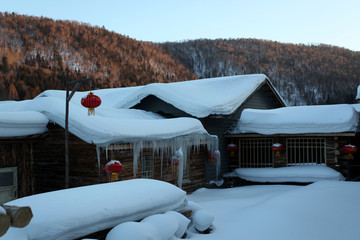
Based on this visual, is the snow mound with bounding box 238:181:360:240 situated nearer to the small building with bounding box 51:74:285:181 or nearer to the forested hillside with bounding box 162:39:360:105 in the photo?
the small building with bounding box 51:74:285:181

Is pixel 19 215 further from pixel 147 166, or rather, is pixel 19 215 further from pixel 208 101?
pixel 208 101

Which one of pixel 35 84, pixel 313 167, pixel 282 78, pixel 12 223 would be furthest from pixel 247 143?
pixel 282 78

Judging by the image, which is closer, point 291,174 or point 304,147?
point 291,174

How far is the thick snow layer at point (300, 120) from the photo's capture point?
14.6 metres

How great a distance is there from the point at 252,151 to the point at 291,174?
259 centimetres

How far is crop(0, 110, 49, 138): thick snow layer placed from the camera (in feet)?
30.2

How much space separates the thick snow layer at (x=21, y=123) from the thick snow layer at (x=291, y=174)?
934 centimetres

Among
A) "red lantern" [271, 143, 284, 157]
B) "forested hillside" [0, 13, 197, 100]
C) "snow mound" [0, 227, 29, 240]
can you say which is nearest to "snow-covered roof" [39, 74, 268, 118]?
"red lantern" [271, 143, 284, 157]

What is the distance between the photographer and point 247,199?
38.0 ft

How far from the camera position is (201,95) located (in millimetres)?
16438

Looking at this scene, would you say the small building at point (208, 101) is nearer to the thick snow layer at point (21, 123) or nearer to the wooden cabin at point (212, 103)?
the wooden cabin at point (212, 103)

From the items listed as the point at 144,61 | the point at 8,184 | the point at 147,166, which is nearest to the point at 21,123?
the point at 8,184

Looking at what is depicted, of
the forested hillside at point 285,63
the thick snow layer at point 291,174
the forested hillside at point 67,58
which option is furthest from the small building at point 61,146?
the forested hillside at point 285,63

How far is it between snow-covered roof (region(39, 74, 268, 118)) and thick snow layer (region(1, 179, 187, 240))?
7.38 m
